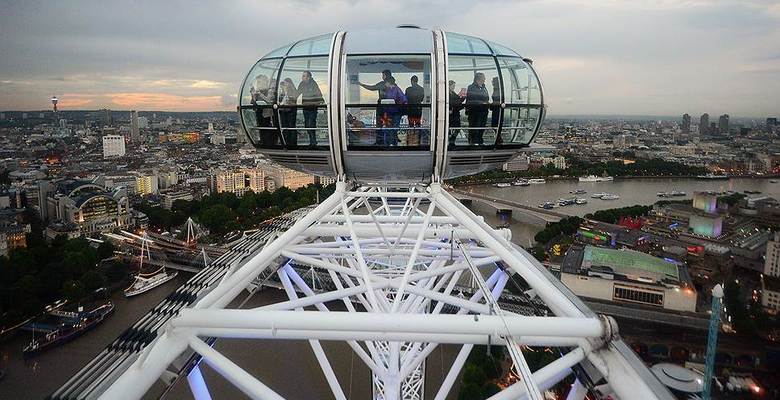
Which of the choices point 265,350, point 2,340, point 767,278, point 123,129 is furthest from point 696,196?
point 123,129

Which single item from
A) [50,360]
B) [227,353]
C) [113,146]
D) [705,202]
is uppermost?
[113,146]

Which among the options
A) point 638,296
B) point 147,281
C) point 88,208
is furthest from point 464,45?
point 88,208

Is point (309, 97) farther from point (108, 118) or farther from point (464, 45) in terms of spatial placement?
point (108, 118)

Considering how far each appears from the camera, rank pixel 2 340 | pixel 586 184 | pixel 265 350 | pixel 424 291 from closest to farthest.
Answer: pixel 424 291 → pixel 265 350 → pixel 2 340 → pixel 586 184

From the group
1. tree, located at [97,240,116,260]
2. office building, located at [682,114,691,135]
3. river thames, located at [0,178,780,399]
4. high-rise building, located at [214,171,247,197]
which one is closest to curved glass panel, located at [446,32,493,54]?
river thames, located at [0,178,780,399]

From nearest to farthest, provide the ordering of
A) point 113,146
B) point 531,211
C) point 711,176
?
point 531,211 < point 711,176 < point 113,146

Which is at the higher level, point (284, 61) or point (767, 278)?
point (284, 61)

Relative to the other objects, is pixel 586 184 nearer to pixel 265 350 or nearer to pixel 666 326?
pixel 666 326

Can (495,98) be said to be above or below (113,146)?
above
